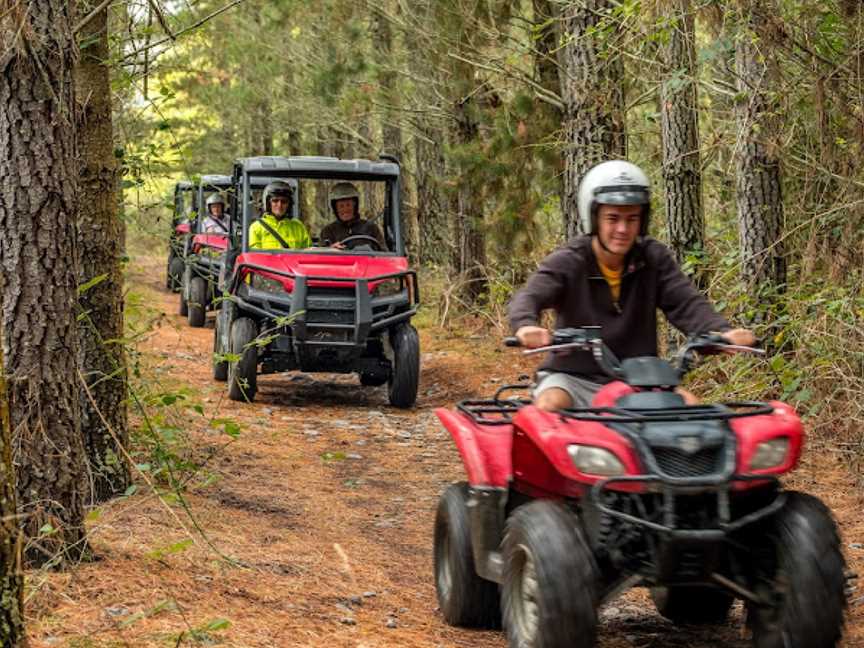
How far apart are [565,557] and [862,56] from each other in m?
5.13

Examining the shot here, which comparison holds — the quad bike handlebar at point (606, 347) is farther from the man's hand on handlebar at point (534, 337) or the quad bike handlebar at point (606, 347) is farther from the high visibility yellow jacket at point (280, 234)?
the high visibility yellow jacket at point (280, 234)

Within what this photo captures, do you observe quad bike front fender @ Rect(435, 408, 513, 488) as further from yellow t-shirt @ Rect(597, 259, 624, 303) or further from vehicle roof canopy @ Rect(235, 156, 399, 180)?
vehicle roof canopy @ Rect(235, 156, 399, 180)

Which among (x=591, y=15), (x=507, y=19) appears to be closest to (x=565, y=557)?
(x=591, y=15)

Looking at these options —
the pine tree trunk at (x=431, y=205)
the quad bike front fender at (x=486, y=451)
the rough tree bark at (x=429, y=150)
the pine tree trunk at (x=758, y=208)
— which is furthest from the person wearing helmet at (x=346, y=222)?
the quad bike front fender at (x=486, y=451)

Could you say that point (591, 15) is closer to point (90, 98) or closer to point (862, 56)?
point (862, 56)

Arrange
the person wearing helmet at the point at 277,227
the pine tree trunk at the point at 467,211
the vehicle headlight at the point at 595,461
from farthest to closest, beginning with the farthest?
the pine tree trunk at the point at 467,211 → the person wearing helmet at the point at 277,227 → the vehicle headlight at the point at 595,461

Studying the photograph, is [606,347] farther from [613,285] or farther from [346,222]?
[346,222]

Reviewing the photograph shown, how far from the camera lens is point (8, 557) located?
368cm

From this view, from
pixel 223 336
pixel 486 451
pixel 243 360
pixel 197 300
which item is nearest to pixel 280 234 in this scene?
pixel 223 336

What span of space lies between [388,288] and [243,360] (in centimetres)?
150

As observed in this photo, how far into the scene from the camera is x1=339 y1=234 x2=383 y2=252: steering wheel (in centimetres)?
1230

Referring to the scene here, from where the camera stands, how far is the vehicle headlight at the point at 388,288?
37.9ft

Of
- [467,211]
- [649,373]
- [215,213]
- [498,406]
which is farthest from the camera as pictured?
[215,213]

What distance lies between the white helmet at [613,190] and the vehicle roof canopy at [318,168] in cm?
718
